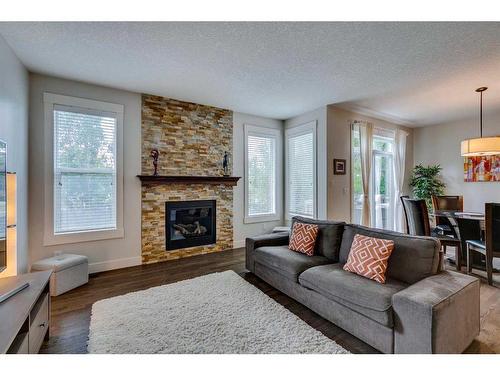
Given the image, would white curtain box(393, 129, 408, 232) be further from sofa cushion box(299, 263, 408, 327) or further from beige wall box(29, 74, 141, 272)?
beige wall box(29, 74, 141, 272)

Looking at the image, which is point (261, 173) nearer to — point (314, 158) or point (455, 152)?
point (314, 158)

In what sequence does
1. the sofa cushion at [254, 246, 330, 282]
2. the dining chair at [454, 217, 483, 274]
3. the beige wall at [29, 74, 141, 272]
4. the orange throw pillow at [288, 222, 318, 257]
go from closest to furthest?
1. the sofa cushion at [254, 246, 330, 282]
2. the orange throw pillow at [288, 222, 318, 257]
3. the beige wall at [29, 74, 141, 272]
4. the dining chair at [454, 217, 483, 274]

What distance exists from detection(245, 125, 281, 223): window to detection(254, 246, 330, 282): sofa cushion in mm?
1887

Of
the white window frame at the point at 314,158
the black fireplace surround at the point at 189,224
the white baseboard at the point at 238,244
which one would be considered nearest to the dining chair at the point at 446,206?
the white window frame at the point at 314,158

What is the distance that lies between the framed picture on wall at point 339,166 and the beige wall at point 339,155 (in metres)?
0.07

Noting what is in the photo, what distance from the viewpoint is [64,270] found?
2787 mm

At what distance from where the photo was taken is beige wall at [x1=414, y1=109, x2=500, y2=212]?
190 inches

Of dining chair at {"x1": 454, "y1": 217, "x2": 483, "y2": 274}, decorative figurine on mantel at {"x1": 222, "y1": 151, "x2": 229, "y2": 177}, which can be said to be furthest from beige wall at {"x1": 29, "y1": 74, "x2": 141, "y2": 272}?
dining chair at {"x1": 454, "y1": 217, "x2": 483, "y2": 274}

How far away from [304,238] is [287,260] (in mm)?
410

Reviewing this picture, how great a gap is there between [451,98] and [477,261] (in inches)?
100

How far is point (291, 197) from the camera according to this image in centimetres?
518

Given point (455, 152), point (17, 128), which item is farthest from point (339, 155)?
point (17, 128)

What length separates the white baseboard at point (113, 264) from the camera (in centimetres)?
342
